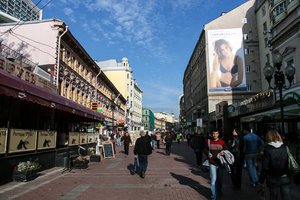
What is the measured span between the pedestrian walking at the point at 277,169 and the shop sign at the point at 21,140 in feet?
28.1

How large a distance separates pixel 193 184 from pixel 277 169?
501 centimetres

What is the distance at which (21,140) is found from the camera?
1128 centimetres

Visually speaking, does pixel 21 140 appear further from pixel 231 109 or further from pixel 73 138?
pixel 231 109

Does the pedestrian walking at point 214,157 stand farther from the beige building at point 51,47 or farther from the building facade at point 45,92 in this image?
the beige building at point 51,47

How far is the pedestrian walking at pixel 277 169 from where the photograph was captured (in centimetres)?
509

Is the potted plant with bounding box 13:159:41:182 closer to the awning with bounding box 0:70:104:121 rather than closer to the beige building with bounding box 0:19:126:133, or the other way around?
the awning with bounding box 0:70:104:121

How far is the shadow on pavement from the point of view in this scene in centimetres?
849

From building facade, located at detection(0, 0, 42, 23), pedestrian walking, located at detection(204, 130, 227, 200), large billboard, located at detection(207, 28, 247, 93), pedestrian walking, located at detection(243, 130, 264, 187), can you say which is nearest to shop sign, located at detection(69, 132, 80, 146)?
building facade, located at detection(0, 0, 42, 23)

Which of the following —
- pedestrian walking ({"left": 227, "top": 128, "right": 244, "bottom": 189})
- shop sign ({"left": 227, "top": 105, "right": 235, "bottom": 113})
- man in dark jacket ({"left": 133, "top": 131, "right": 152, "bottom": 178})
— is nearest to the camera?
pedestrian walking ({"left": 227, "top": 128, "right": 244, "bottom": 189})

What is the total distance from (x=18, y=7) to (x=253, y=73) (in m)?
37.7

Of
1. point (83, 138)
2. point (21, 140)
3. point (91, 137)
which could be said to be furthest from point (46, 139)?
point (91, 137)

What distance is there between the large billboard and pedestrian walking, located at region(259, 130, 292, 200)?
1721 inches

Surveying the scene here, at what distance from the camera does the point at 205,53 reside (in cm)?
5047

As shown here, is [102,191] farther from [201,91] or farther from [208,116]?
[201,91]
